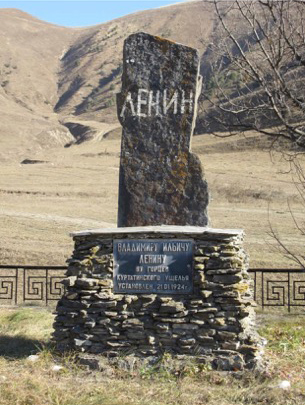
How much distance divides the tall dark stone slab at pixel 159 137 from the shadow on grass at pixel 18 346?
205 cm

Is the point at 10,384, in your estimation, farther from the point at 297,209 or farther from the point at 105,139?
the point at 105,139

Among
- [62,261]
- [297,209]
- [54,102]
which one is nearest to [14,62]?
[54,102]

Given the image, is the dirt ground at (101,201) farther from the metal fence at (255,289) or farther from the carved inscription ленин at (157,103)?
the carved inscription ленин at (157,103)

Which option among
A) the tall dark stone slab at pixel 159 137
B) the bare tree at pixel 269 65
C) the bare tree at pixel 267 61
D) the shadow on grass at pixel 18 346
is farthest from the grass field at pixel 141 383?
the bare tree at pixel 267 61

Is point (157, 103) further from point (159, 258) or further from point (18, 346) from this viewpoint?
point (18, 346)

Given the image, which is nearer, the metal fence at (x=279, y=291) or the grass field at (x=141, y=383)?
the grass field at (x=141, y=383)

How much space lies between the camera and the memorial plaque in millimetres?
8680

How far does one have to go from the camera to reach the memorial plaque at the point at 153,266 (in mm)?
8680

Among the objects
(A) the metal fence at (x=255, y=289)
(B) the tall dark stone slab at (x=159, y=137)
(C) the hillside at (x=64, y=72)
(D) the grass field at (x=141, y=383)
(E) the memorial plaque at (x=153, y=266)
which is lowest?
(D) the grass field at (x=141, y=383)

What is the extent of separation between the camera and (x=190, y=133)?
956cm

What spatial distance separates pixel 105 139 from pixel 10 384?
2662 inches

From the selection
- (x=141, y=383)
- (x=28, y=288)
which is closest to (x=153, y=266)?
(x=141, y=383)

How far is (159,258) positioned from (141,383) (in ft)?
Answer: 5.23

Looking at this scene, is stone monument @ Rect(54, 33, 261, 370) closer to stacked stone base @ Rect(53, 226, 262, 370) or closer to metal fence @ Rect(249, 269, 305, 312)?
stacked stone base @ Rect(53, 226, 262, 370)
